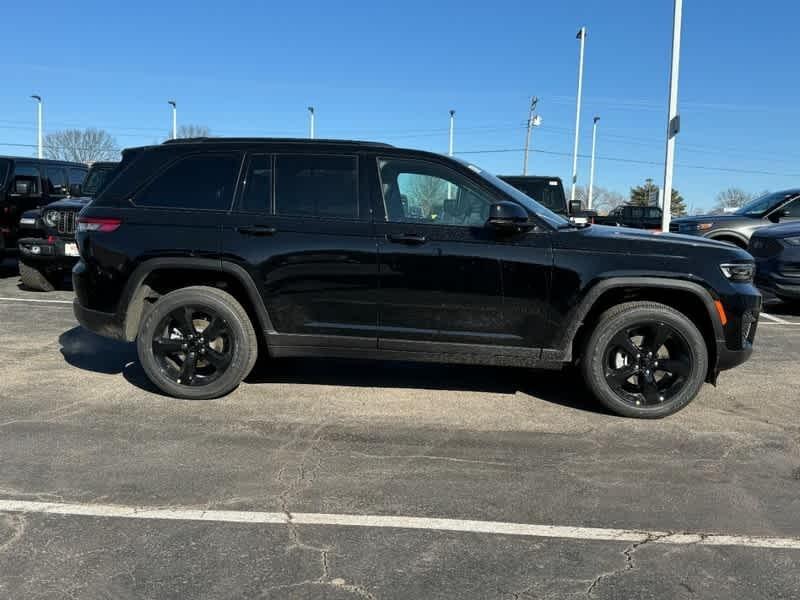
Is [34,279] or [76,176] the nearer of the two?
[34,279]

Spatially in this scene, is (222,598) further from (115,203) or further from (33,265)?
(33,265)

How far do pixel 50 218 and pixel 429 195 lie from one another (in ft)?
23.3

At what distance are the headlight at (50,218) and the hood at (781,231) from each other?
1049 cm

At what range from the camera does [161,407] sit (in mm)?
4984

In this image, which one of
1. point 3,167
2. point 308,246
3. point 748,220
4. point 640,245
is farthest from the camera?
point 748,220

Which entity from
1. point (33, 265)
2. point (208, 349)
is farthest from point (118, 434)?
point (33, 265)

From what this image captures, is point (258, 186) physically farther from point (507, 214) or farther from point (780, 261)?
point (780, 261)

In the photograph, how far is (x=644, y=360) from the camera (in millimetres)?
4840

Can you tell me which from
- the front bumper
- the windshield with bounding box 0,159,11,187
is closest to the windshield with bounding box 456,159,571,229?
the front bumper

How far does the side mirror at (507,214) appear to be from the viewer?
14.8 ft

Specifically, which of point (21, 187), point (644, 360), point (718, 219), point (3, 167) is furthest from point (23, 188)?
point (718, 219)

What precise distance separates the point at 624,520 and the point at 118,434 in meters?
3.19

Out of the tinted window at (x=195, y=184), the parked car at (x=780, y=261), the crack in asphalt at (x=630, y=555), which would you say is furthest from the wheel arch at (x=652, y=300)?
the parked car at (x=780, y=261)

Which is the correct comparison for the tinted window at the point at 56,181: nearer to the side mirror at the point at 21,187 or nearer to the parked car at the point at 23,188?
the parked car at the point at 23,188
